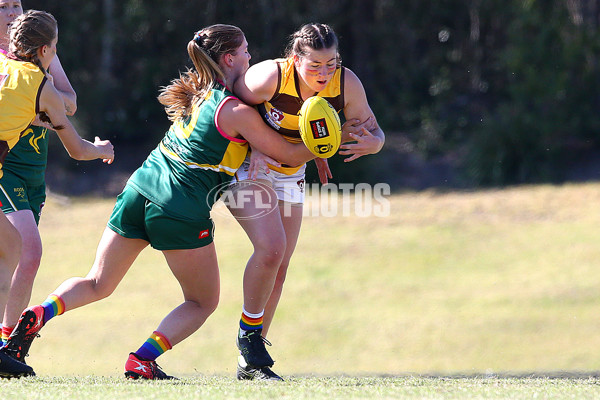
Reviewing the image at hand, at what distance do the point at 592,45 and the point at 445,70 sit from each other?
295cm

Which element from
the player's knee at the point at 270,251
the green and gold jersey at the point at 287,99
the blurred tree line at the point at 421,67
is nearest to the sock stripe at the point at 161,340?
the player's knee at the point at 270,251

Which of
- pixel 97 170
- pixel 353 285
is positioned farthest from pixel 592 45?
pixel 97 170

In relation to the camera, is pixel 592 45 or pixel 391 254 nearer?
pixel 391 254

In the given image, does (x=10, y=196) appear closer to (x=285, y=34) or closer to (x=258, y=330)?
(x=258, y=330)

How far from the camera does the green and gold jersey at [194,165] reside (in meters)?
4.50

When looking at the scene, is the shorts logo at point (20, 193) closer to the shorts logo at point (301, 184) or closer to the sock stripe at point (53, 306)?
the sock stripe at point (53, 306)

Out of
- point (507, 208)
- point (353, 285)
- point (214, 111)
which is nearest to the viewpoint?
point (214, 111)

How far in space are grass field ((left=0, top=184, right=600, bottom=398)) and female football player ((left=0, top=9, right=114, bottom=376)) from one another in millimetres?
2390

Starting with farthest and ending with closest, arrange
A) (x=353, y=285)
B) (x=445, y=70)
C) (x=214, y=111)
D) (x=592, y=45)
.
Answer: (x=445, y=70)
(x=592, y=45)
(x=353, y=285)
(x=214, y=111)

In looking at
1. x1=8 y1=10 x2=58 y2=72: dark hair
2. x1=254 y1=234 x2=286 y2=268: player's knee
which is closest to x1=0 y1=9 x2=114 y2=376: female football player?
x1=8 y1=10 x2=58 y2=72: dark hair

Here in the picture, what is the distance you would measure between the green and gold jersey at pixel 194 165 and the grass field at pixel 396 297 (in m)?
2.40

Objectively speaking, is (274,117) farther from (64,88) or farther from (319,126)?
(64,88)

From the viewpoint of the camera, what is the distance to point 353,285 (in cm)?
1031

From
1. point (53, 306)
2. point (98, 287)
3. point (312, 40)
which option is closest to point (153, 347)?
point (98, 287)
